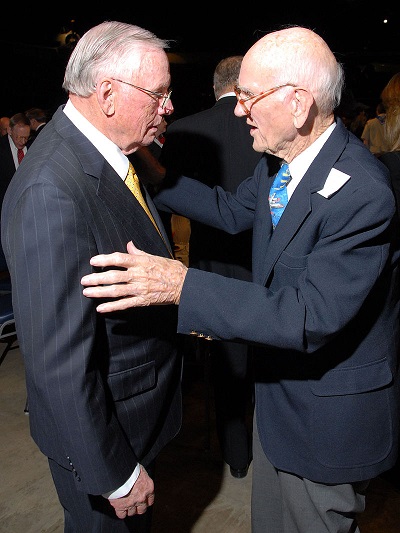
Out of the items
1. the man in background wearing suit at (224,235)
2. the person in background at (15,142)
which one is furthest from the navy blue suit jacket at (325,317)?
the person in background at (15,142)

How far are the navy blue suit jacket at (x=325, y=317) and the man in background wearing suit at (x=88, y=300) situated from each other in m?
0.23

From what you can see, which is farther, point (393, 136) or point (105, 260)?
point (393, 136)

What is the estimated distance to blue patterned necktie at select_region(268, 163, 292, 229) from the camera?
4.97ft

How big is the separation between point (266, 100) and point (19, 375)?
2986 mm

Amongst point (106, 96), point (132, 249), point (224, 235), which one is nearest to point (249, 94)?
point (106, 96)

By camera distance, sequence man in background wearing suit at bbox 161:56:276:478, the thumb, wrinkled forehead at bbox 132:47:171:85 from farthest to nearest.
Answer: man in background wearing suit at bbox 161:56:276:478, wrinkled forehead at bbox 132:47:171:85, the thumb

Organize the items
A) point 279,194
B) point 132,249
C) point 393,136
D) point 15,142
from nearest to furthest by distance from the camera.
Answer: point 132,249 → point 279,194 → point 393,136 → point 15,142

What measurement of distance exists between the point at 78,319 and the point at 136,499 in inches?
22.8

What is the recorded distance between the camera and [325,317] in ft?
4.16

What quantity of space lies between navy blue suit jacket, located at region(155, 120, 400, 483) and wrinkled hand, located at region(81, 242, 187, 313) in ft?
0.15

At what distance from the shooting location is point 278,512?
1.75m

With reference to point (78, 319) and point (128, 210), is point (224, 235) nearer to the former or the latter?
point (128, 210)

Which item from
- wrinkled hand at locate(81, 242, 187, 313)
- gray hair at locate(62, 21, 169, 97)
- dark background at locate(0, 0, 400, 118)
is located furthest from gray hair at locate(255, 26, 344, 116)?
dark background at locate(0, 0, 400, 118)

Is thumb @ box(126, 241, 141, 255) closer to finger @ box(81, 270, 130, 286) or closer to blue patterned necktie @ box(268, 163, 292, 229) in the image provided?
finger @ box(81, 270, 130, 286)
